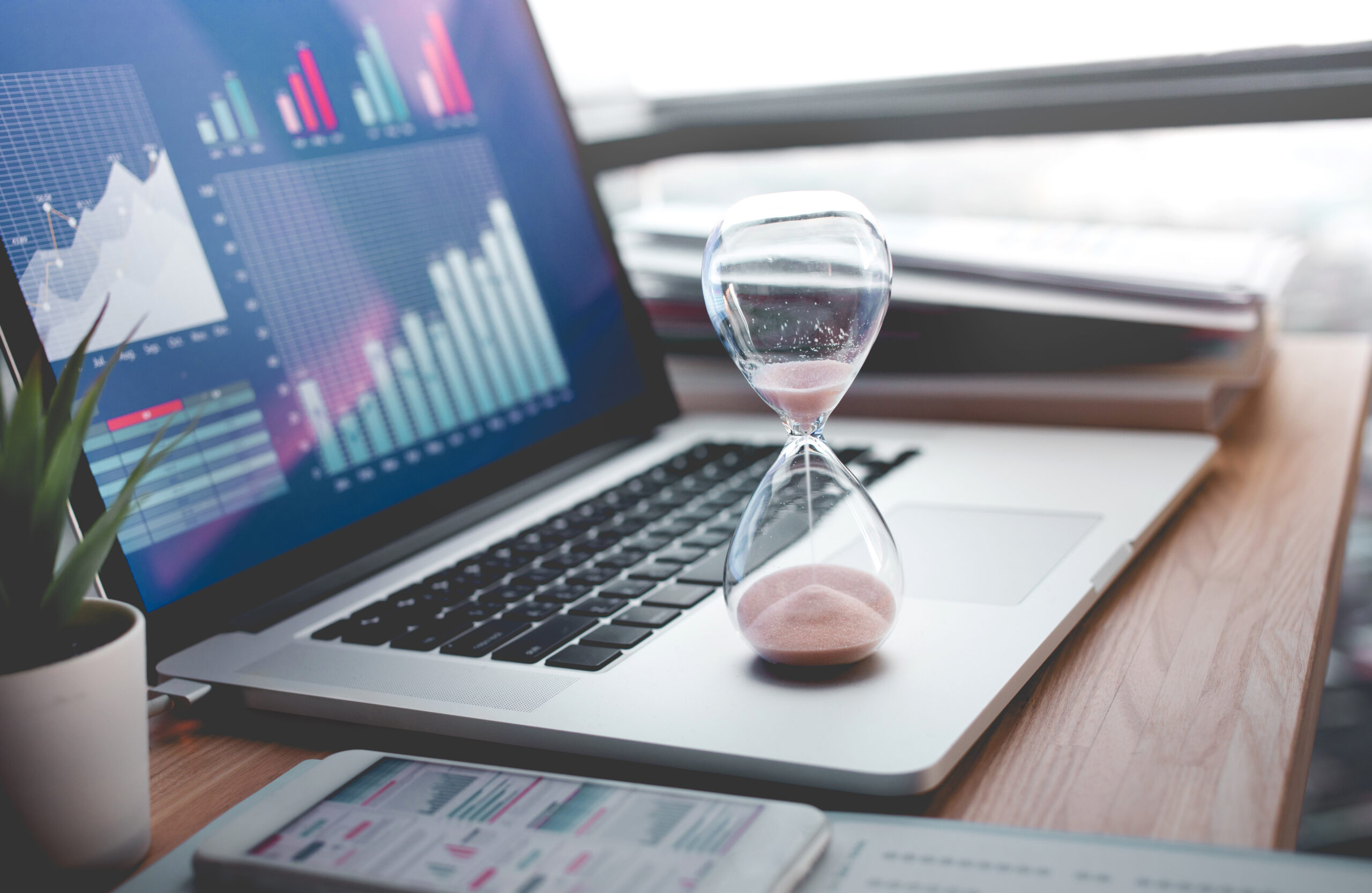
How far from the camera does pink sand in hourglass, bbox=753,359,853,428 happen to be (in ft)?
1.75

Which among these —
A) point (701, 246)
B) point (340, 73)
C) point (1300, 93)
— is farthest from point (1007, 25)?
point (340, 73)

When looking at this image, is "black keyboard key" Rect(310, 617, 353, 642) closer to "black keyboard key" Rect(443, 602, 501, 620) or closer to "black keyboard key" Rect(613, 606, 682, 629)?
"black keyboard key" Rect(443, 602, 501, 620)

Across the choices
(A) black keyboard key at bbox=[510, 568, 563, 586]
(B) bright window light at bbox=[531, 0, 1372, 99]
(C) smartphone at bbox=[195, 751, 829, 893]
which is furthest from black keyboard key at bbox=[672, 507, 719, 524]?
(B) bright window light at bbox=[531, 0, 1372, 99]

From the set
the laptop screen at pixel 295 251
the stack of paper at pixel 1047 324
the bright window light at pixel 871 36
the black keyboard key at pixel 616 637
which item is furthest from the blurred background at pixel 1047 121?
the black keyboard key at pixel 616 637

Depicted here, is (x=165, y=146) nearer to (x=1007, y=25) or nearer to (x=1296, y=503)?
(x=1296, y=503)

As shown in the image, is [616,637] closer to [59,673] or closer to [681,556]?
[681,556]

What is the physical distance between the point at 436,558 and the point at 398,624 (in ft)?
0.41

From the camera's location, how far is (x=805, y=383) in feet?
1.75

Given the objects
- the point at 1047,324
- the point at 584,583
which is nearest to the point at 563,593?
the point at 584,583

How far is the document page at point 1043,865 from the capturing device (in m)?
0.40

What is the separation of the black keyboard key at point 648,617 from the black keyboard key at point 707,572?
0.04 metres

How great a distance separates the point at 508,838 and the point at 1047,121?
3.71ft

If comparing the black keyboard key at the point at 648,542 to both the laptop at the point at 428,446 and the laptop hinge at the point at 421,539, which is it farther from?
the laptop hinge at the point at 421,539

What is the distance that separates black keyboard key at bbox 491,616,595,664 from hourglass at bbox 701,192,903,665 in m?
0.10
